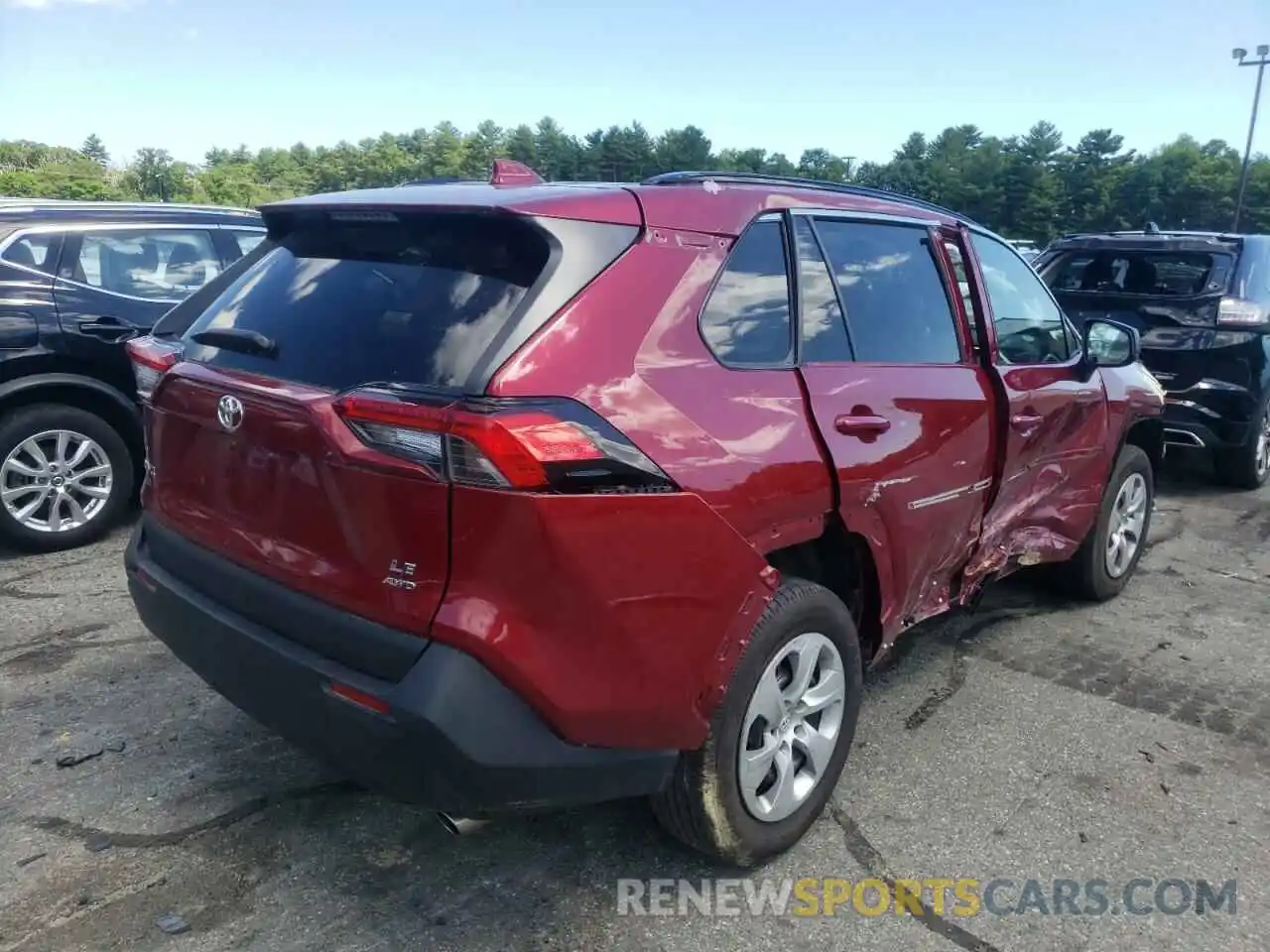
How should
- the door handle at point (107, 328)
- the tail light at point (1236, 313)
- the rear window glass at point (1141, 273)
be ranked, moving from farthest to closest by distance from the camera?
the rear window glass at point (1141, 273) < the tail light at point (1236, 313) < the door handle at point (107, 328)

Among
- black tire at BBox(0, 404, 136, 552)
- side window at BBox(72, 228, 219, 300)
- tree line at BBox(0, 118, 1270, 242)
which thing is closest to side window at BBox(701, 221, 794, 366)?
side window at BBox(72, 228, 219, 300)

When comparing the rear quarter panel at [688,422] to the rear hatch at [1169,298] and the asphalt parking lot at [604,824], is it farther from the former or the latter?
the rear hatch at [1169,298]

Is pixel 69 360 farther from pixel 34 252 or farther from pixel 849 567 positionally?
pixel 849 567

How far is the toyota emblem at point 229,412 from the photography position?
232cm

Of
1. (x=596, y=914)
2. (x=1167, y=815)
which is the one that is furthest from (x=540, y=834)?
(x=1167, y=815)

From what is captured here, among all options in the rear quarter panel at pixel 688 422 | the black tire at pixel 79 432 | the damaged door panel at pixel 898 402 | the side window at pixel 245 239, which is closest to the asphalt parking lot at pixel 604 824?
the damaged door panel at pixel 898 402

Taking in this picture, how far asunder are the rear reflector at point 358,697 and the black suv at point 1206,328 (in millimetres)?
5926

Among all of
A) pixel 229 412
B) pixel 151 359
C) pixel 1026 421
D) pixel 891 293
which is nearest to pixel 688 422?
pixel 229 412

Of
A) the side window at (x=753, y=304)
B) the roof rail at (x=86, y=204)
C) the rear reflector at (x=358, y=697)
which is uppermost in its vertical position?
the roof rail at (x=86, y=204)

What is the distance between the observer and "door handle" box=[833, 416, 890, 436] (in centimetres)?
269

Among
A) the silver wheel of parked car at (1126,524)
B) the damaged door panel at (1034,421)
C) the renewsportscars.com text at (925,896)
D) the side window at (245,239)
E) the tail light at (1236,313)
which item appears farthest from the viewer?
the tail light at (1236,313)

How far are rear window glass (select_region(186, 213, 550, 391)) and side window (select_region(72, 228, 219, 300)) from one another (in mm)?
3019

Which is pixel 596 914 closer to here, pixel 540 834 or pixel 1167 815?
pixel 540 834

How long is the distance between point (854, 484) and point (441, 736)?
1.35 m
